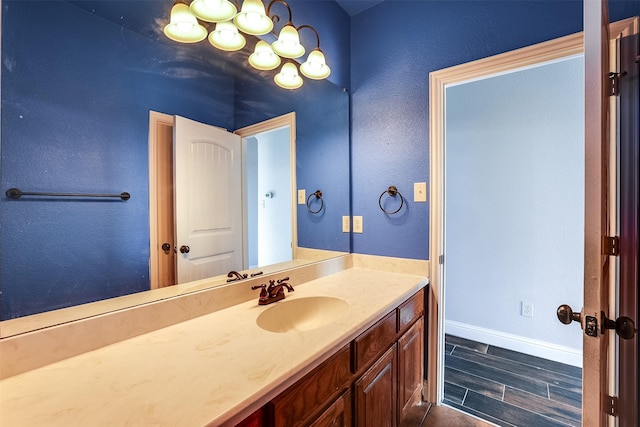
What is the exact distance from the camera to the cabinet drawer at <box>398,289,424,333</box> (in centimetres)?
137

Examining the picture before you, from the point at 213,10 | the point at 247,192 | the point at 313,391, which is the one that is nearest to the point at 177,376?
the point at 313,391

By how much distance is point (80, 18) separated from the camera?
785 mm

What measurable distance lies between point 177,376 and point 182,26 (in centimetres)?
118

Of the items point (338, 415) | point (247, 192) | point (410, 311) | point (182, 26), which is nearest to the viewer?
point (338, 415)

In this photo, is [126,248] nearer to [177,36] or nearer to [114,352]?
[114,352]

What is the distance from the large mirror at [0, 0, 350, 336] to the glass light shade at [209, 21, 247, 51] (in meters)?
0.08

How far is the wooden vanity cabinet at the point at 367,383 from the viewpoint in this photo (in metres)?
0.76

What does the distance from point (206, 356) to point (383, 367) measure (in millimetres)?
780

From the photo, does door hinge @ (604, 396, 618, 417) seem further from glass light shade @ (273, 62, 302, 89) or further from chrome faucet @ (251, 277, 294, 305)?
glass light shade @ (273, 62, 302, 89)

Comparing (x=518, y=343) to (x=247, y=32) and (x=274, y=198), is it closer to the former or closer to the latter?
(x=274, y=198)

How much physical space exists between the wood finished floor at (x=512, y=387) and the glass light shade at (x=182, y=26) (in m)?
2.38

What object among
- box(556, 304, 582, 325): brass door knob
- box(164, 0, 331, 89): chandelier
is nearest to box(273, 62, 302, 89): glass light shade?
box(164, 0, 331, 89): chandelier

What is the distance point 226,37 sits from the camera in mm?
1190

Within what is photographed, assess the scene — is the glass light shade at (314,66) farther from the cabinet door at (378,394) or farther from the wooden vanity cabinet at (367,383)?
the cabinet door at (378,394)
